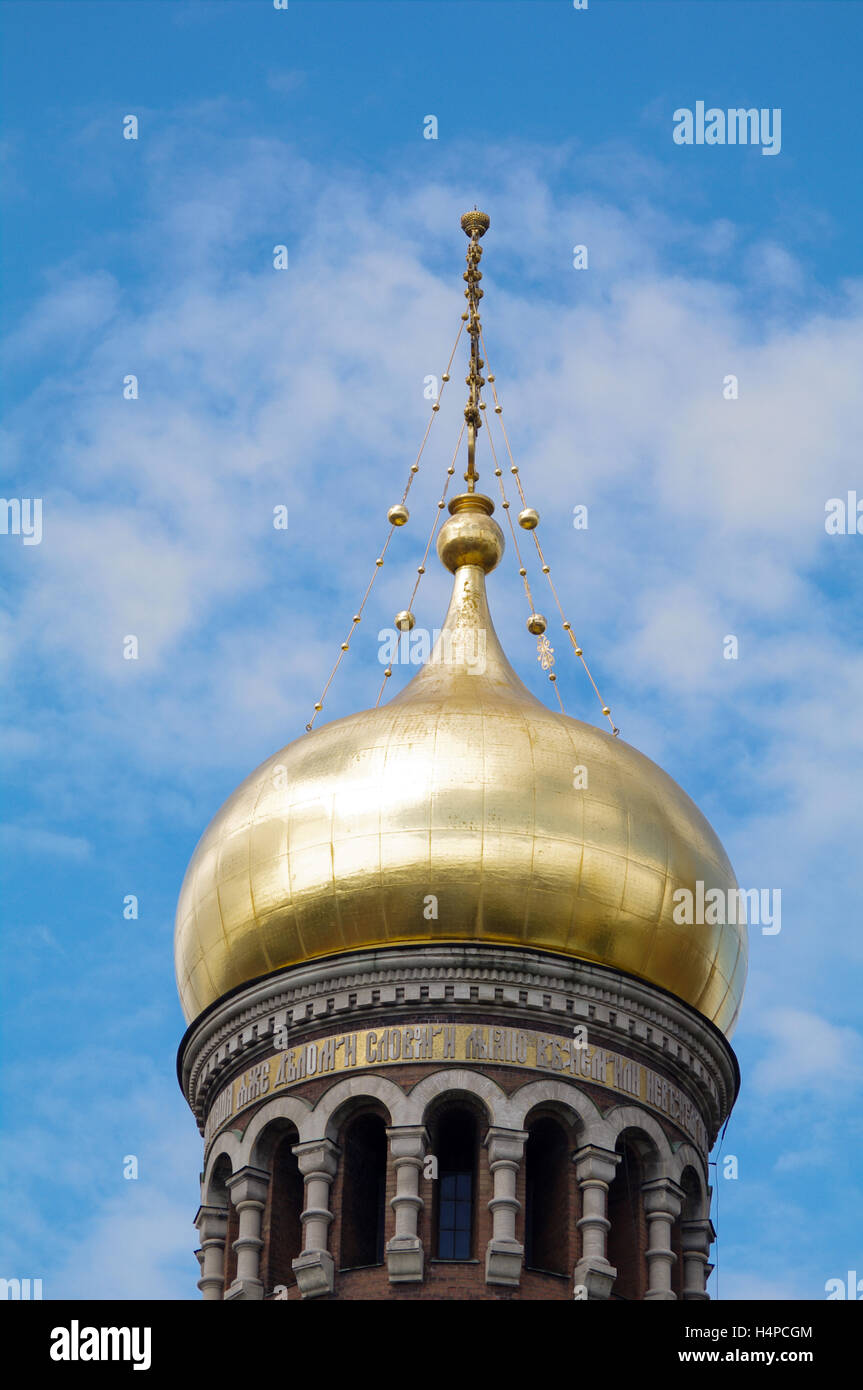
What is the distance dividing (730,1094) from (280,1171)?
5.03m

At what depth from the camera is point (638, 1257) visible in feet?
95.7

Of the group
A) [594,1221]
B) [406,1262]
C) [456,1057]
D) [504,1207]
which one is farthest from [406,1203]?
[594,1221]

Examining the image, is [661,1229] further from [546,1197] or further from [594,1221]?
[546,1197]

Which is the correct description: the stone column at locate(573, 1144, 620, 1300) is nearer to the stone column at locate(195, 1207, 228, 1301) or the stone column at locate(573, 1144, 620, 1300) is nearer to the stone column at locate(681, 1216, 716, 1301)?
the stone column at locate(681, 1216, 716, 1301)

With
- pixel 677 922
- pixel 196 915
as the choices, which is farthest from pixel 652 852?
pixel 196 915

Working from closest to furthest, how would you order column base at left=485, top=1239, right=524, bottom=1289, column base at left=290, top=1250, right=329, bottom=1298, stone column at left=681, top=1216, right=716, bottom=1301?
1. column base at left=485, top=1239, right=524, bottom=1289
2. column base at left=290, top=1250, right=329, bottom=1298
3. stone column at left=681, top=1216, right=716, bottom=1301

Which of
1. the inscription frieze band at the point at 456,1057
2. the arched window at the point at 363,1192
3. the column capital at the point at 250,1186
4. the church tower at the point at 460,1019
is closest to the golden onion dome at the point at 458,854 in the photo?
the church tower at the point at 460,1019

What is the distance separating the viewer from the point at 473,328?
36781 millimetres

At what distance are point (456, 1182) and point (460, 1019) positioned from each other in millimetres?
1676

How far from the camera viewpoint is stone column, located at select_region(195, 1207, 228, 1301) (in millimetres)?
29797

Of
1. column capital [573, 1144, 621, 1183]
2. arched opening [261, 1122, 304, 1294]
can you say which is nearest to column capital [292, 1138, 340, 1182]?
arched opening [261, 1122, 304, 1294]

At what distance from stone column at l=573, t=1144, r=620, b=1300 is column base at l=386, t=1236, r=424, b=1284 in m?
1.58

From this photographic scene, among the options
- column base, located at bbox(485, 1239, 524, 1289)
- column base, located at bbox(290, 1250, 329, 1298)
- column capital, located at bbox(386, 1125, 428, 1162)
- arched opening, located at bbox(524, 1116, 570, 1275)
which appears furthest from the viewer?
arched opening, located at bbox(524, 1116, 570, 1275)
